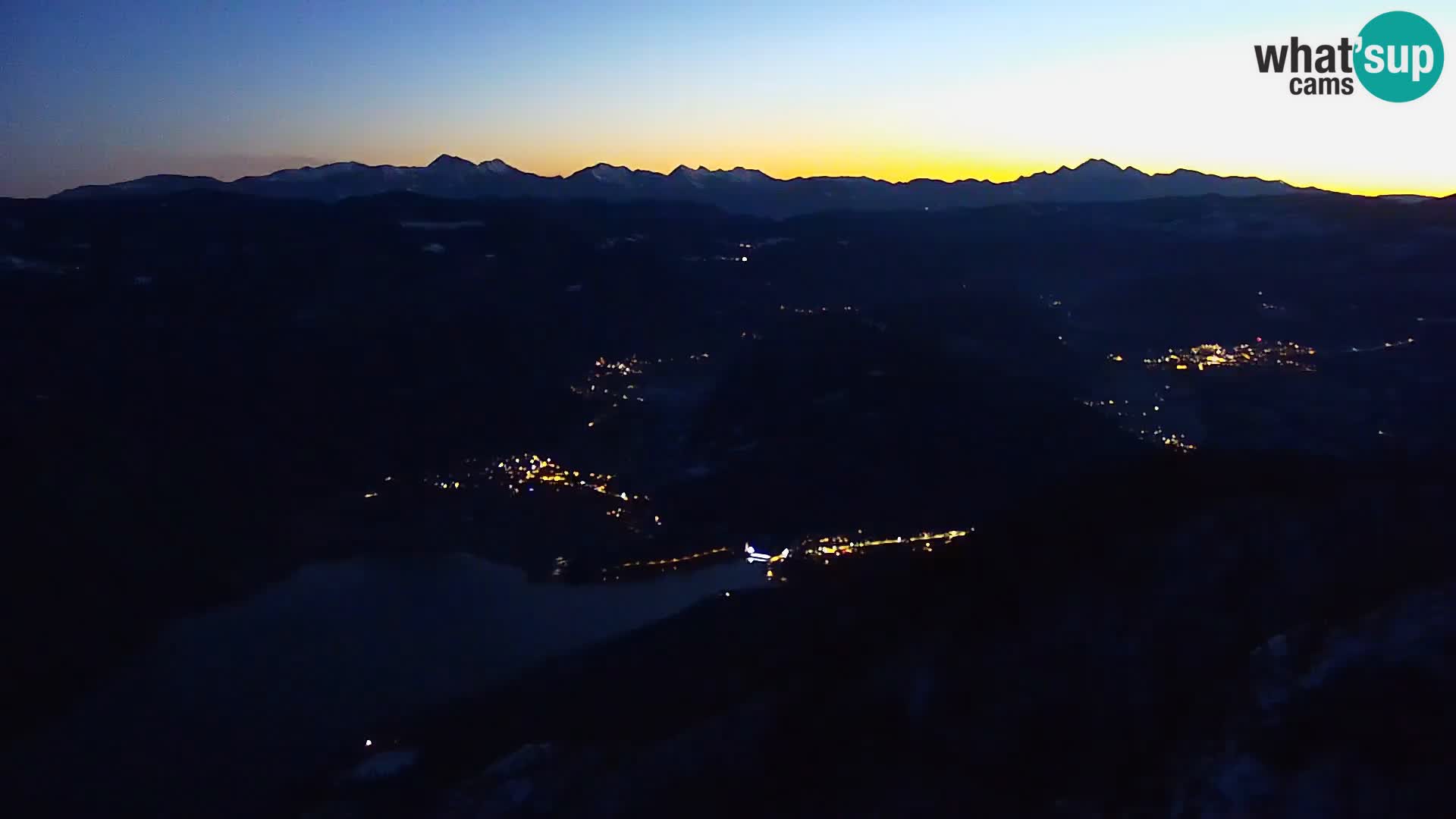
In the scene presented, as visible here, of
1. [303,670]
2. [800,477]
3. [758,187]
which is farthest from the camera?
[758,187]

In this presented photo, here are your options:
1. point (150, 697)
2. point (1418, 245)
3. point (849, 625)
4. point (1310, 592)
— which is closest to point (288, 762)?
point (150, 697)

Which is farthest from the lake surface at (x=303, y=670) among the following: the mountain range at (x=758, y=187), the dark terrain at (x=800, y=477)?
the mountain range at (x=758, y=187)

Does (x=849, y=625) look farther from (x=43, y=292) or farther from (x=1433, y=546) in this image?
(x=43, y=292)

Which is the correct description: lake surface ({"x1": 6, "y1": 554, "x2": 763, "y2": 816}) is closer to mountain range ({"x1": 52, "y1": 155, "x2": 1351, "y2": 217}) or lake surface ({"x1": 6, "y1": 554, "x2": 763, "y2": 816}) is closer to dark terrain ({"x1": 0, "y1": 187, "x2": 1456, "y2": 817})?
dark terrain ({"x1": 0, "y1": 187, "x2": 1456, "y2": 817})

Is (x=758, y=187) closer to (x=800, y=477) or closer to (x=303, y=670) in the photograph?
(x=800, y=477)

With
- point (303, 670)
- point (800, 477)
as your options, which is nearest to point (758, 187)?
point (800, 477)

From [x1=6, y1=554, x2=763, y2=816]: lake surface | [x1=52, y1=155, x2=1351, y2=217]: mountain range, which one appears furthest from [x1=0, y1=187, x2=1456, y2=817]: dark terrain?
[x1=52, y1=155, x2=1351, y2=217]: mountain range
